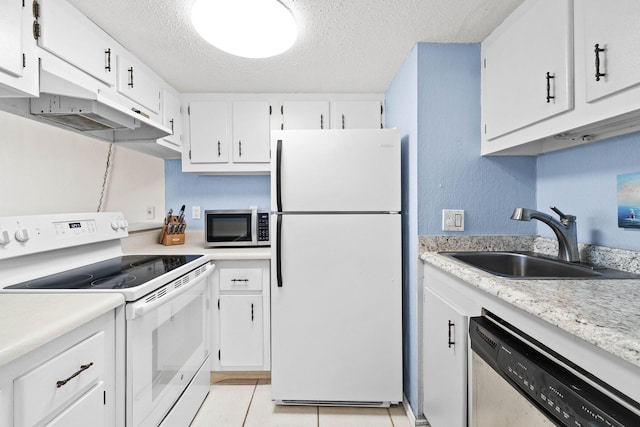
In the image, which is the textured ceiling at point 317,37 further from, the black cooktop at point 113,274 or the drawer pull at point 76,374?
the drawer pull at point 76,374

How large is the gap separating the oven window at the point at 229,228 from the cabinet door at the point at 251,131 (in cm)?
47

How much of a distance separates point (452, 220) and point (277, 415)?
60.4 inches

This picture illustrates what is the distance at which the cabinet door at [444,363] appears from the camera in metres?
1.19

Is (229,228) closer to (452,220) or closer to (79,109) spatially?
(79,109)

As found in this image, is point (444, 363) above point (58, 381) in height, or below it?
below

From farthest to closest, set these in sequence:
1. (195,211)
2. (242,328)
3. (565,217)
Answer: (195,211)
(242,328)
(565,217)

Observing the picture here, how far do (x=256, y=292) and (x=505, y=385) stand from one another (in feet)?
5.01

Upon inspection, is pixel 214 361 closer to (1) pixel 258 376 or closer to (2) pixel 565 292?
(1) pixel 258 376

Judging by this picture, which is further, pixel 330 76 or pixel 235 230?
pixel 235 230

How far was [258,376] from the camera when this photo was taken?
2.08m

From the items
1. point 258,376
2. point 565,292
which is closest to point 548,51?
point 565,292

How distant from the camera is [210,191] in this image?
2693 millimetres

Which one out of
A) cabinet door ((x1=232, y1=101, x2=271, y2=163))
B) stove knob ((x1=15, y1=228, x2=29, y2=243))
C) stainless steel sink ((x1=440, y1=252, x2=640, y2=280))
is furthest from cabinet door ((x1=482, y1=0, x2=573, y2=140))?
stove knob ((x1=15, y1=228, x2=29, y2=243))

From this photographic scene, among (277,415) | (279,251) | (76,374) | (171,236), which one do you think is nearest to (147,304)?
(76,374)
